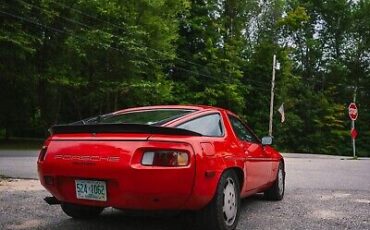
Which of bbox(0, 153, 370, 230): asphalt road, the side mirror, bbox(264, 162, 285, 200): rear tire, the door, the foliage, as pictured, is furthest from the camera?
the foliage

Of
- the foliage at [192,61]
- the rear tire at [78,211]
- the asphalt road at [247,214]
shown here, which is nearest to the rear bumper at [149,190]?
the asphalt road at [247,214]

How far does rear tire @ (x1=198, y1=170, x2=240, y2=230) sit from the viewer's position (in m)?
4.80

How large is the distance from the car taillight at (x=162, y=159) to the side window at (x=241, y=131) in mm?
1650

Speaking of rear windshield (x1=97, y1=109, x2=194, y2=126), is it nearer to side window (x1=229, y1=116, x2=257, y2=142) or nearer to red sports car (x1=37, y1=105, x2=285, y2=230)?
red sports car (x1=37, y1=105, x2=285, y2=230)

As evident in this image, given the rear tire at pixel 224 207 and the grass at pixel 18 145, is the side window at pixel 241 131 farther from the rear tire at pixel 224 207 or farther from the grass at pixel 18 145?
the grass at pixel 18 145

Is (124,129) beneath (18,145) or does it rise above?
above

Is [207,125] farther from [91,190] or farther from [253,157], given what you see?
[91,190]

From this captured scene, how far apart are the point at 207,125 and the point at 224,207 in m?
0.93

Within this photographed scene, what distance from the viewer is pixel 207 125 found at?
5.36 m

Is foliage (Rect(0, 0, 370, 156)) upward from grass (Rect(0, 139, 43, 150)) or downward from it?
upward

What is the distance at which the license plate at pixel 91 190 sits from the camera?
455 centimetres

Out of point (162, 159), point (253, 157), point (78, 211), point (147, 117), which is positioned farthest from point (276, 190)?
point (162, 159)

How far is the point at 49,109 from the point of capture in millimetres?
30641

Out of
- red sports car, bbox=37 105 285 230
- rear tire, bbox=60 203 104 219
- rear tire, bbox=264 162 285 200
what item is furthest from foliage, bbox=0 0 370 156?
red sports car, bbox=37 105 285 230
